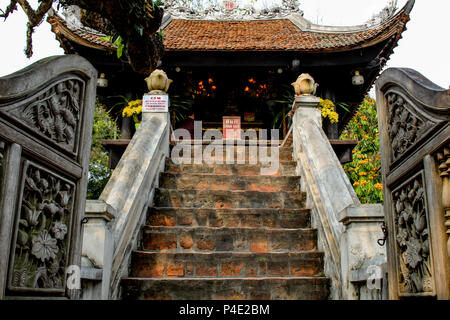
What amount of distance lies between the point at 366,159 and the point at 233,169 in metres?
11.0

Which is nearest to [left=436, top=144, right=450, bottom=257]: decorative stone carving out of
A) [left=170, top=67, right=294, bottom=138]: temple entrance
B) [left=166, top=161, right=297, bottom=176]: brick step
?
[left=166, top=161, right=297, bottom=176]: brick step

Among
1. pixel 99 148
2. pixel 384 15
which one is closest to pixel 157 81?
pixel 384 15

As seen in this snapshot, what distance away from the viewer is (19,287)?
195 cm

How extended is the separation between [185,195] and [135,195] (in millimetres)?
950

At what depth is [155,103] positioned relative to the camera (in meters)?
6.46

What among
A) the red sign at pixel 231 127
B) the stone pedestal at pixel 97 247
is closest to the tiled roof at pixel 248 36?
the red sign at pixel 231 127

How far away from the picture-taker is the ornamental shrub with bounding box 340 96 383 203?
14.9m

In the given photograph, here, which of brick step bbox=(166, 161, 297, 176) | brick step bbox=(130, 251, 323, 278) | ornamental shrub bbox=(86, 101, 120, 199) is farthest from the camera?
ornamental shrub bbox=(86, 101, 120, 199)

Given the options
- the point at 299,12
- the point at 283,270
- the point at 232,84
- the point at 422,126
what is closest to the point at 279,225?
the point at 283,270

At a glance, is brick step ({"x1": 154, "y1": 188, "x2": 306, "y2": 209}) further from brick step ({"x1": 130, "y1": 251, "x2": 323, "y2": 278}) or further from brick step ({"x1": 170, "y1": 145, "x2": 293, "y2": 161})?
brick step ({"x1": 170, "y1": 145, "x2": 293, "y2": 161})

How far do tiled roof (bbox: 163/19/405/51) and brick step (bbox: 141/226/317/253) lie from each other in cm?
594

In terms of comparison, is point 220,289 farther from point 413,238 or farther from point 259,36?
point 259,36
